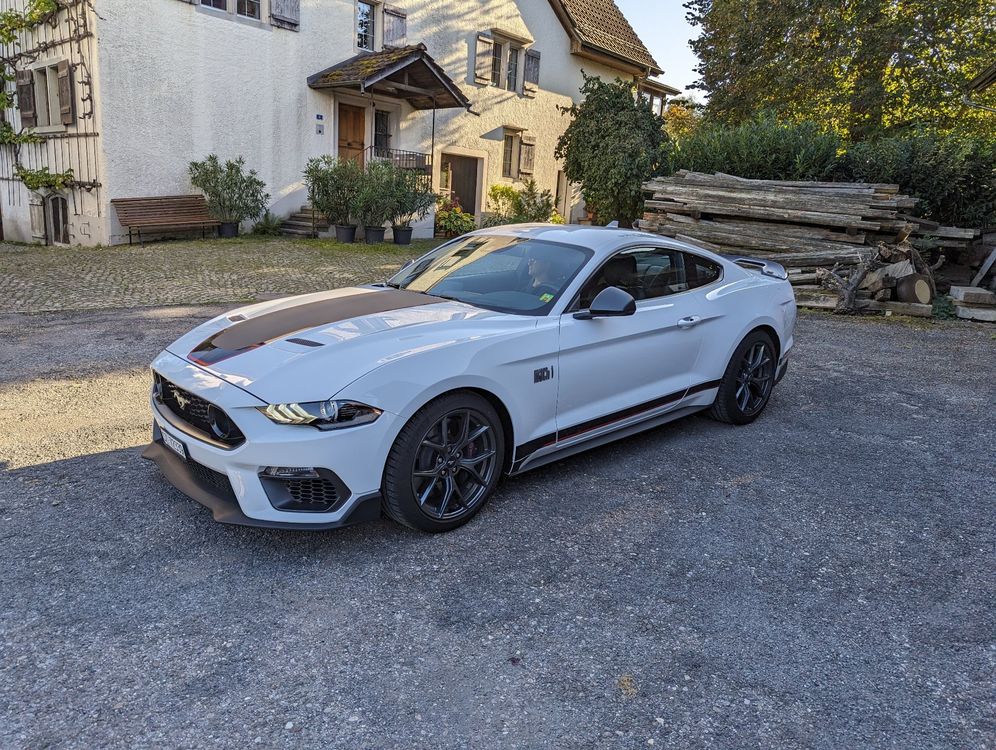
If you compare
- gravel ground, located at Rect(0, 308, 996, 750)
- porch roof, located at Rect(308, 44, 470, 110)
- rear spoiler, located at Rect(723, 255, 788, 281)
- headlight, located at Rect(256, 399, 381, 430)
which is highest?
porch roof, located at Rect(308, 44, 470, 110)

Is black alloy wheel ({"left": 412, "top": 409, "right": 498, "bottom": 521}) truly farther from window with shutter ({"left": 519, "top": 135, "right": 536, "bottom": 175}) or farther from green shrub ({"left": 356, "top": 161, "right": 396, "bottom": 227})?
window with shutter ({"left": 519, "top": 135, "right": 536, "bottom": 175})

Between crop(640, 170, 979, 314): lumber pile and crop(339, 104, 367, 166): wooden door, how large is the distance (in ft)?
32.1

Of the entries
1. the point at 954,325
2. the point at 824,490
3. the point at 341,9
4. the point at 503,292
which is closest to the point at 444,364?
the point at 503,292

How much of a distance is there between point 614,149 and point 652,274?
12665 millimetres

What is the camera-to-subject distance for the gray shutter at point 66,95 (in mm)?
14812

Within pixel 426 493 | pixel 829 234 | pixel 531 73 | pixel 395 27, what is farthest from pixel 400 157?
pixel 426 493

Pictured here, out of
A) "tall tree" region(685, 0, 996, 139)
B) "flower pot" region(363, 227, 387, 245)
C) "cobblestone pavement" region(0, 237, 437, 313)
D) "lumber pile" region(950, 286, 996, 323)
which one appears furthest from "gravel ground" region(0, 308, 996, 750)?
"tall tree" region(685, 0, 996, 139)

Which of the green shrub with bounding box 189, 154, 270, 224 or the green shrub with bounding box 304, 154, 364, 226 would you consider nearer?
the green shrub with bounding box 189, 154, 270, 224

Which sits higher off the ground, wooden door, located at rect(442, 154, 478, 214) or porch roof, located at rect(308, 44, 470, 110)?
porch roof, located at rect(308, 44, 470, 110)

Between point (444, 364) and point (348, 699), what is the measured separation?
4.98 ft

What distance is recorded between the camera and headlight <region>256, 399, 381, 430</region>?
3.16 meters

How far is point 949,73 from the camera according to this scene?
20.5 meters

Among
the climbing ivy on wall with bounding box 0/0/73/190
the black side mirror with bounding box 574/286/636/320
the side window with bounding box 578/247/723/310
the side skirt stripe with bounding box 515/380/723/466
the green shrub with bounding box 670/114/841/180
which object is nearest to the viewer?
the side skirt stripe with bounding box 515/380/723/466

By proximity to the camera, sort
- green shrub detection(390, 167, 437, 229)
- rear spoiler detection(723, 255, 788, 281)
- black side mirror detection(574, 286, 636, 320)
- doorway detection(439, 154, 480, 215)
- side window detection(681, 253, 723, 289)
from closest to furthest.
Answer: black side mirror detection(574, 286, 636, 320) → side window detection(681, 253, 723, 289) → rear spoiler detection(723, 255, 788, 281) → green shrub detection(390, 167, 437, 229) → doorway detection(439, 154, 480, 215)
